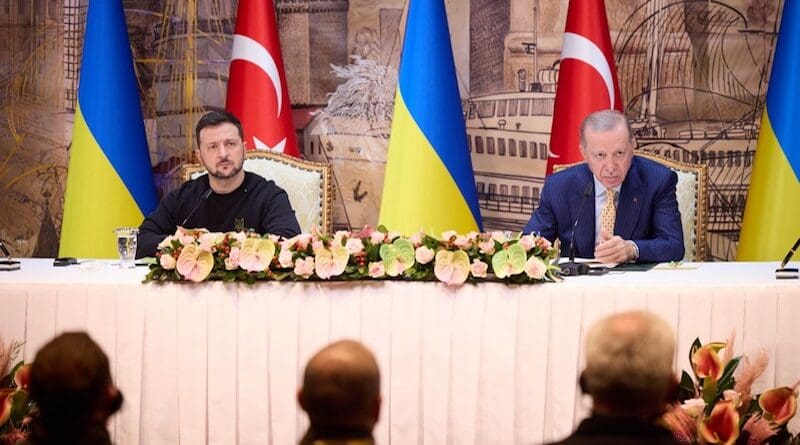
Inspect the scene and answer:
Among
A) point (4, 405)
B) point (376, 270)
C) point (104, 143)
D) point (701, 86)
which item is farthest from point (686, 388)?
point (104, 143)

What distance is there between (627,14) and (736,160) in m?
0.90

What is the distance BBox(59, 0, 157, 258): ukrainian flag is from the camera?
196 inches

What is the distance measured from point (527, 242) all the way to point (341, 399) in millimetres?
1608

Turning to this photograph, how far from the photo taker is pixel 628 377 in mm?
1496

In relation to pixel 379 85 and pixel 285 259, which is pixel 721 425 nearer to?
pixel 285 259

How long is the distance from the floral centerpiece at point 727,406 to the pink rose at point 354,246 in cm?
96

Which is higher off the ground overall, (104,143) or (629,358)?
(104,143)

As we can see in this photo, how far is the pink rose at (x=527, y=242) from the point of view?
114 inches

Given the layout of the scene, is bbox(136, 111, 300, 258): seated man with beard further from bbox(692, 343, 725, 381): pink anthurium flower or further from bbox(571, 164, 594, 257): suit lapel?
bbox(692, 343, 725, 381): pink anthurium flower

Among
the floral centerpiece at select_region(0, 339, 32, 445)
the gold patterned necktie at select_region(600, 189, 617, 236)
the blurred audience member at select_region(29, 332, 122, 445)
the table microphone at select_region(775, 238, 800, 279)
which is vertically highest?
the gold patterned necktie at select_region(600, 189, 617, 236)

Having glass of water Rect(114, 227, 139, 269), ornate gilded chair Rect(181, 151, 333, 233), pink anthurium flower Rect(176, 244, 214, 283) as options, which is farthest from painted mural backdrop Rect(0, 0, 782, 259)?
pink anthurium flower Rect(176, 244, 214, 283)

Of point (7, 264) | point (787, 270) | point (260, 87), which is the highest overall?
point (260, 87)

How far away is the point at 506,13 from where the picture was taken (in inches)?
205

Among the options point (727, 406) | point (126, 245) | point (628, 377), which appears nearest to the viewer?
point (628, 377)
